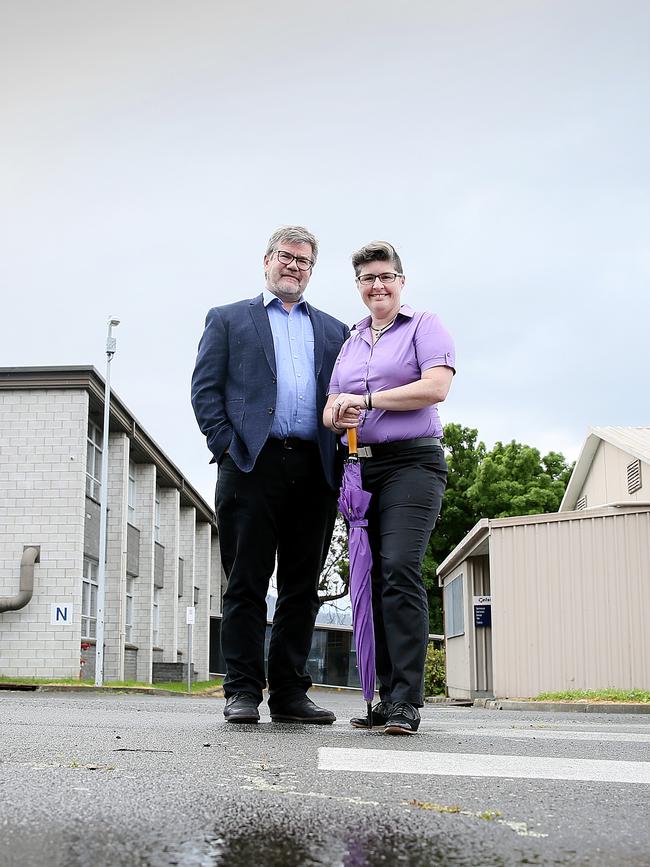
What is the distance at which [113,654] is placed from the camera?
29078mm

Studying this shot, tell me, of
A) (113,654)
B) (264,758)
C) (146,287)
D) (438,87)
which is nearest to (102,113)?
(146,287)

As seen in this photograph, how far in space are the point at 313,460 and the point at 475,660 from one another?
17606 millimetres

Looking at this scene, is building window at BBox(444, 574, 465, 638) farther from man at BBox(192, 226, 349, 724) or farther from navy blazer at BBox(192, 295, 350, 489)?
navy blazer at BBox(192, 295, 350, 489)

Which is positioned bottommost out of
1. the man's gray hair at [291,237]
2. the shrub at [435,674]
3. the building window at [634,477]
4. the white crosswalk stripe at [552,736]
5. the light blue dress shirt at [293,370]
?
the shrub at [435,674]

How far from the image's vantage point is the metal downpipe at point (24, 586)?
24594 millimetres

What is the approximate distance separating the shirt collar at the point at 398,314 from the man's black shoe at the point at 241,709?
1.79 meters

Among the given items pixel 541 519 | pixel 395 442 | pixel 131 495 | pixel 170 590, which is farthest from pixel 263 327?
pixel 170 590

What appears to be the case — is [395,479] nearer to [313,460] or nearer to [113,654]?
[313,460]

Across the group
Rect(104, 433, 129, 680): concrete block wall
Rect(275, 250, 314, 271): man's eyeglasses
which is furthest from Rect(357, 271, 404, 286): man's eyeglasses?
Rect(104, 433, 129, 680): concrete block wall

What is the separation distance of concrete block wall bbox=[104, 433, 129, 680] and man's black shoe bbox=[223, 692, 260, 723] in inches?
966

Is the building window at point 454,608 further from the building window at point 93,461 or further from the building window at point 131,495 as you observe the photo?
the building window at point 131,495

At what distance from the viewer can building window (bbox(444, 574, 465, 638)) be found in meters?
23.9

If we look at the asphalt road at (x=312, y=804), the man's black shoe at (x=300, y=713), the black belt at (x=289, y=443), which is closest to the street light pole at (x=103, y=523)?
the man's black shoe at (x=300, y=713)

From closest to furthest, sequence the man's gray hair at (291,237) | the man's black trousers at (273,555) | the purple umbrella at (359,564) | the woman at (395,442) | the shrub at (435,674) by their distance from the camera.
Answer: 1. the woman at (395,442)
2. the purple umbrella at (359,564)
3. the man's black trousers at (273,555)
4. the man's gray hair at (291,237)
5. the shrub at (435,674)
